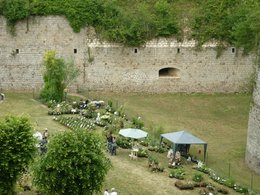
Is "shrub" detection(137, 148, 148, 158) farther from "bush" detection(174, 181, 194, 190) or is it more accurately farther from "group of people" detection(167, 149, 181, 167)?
"bush" detection(174, 181, 194, 190)

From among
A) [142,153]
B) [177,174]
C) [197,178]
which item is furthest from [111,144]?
[197,178]

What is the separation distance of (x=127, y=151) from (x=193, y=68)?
12946 millimetres

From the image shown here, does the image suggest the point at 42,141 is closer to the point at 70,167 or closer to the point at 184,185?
the point at 70,167

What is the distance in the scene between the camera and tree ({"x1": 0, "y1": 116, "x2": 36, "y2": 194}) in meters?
20.9

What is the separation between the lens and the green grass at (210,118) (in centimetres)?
2875

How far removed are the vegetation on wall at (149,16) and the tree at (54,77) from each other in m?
3.63

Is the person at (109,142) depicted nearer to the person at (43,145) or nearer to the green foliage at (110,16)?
the person at (43,145)

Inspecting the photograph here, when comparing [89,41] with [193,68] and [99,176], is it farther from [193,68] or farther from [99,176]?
[99,176]

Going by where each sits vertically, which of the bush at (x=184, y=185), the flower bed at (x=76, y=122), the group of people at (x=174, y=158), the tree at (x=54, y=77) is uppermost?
the tree at (x=54, y=77)

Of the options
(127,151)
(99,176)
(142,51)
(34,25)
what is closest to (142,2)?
(142,51)

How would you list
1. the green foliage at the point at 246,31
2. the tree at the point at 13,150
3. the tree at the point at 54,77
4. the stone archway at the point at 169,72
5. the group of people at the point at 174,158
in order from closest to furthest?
1. the tree at the point at 13,150
2. the group of people at the point at 174,158
3. the tree at the point at 54,77
4. the green foliage at the point at 246,31
5. the stone archway at the point at 169,72

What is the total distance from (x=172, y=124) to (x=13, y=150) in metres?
13.6

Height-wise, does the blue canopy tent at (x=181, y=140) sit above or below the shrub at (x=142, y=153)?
above

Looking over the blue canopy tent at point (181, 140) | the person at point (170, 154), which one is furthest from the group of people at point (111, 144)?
the blue canopy tent at point (181, 140)
